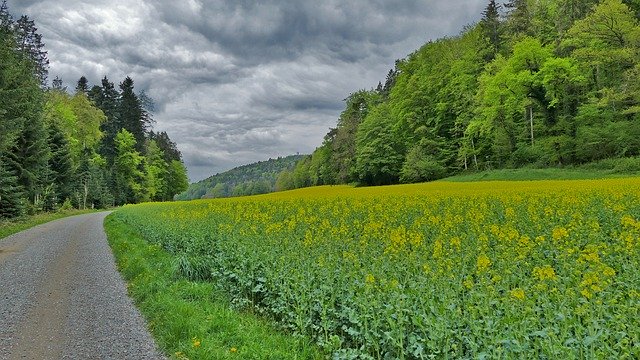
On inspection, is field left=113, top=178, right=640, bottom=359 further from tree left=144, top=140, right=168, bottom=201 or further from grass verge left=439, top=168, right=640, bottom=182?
tree left=144, top=140, right=168, bottom=201

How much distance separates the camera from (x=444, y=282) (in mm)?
4961

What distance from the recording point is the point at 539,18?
47.5 meters

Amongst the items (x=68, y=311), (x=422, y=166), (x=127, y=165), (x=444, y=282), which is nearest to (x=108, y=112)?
(x=127, y=165)

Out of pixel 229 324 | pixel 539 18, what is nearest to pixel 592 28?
pixel 539 18

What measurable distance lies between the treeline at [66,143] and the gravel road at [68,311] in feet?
34.5

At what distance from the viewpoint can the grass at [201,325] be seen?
17.6 ft

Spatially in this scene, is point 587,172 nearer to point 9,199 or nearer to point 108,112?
point 9,199

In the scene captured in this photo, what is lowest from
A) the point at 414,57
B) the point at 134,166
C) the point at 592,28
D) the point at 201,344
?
the point at 201,344

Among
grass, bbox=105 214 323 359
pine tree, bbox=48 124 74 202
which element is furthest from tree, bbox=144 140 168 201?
grass, bbox=105 214 323 359

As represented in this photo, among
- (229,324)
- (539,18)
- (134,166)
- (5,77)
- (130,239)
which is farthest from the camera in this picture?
(134,166)

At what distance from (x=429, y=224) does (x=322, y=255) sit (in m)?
4.36

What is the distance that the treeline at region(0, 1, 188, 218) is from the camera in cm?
2531

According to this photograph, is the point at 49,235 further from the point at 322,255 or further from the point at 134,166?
the point at 134,166

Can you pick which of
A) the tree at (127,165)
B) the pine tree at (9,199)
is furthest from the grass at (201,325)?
the tree at (127,165)
